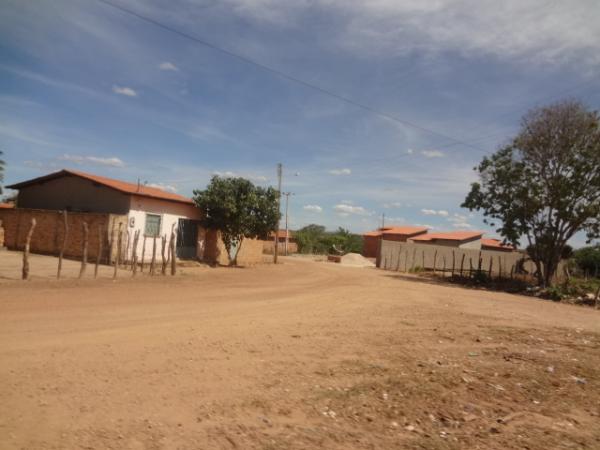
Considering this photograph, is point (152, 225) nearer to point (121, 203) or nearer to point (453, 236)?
point (121, 203)

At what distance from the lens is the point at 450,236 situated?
47.8m

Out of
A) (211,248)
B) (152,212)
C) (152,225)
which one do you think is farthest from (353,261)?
(152,212)

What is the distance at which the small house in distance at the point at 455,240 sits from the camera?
4612cm

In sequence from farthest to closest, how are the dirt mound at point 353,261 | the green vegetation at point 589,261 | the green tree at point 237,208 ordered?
the green vegetation at point 589,261 < the dirt mound at point 353,261 < the green tree at point 237,208

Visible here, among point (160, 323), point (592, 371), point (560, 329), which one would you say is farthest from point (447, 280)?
point (160, 323)

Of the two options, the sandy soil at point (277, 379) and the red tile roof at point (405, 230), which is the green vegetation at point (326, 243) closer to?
the red tile roof at point (405, 230)

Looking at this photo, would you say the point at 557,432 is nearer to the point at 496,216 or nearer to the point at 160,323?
the point at 160,323

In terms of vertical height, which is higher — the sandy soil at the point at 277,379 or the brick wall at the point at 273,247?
the brick wall at the point at 273,247

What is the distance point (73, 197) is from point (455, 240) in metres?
37.3

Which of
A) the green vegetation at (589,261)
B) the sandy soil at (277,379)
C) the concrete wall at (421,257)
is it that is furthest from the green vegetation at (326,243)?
the sandy soil at (277,379)

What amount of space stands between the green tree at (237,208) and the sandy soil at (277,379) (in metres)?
12.9

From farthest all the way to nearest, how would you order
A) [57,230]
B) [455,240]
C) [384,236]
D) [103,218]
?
[384,236] → [455,240] → [57,230] → [103,218]

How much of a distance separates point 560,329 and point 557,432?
279 inches

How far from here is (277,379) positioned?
5.40 metres
